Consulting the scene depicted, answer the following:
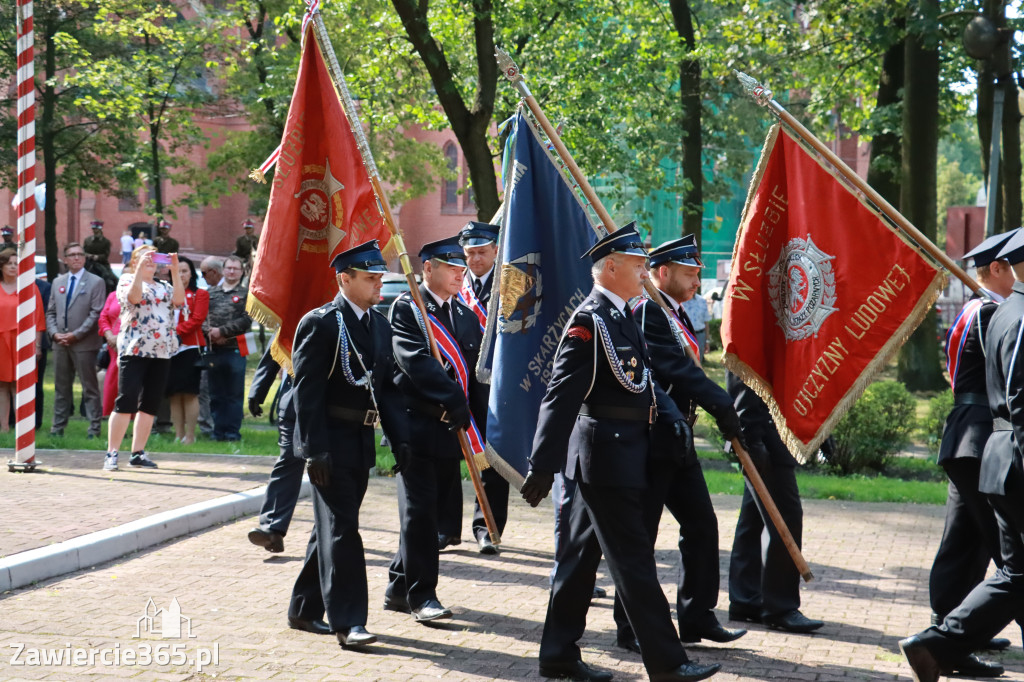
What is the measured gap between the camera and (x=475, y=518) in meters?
9.18

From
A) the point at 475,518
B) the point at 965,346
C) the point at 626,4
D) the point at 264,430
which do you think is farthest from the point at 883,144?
the point at 965,346

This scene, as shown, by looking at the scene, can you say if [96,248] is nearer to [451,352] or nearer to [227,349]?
[227,349]

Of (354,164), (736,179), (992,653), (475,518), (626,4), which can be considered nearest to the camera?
(992,653)

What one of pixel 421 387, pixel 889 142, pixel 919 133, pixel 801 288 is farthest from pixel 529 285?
pixel 889 142

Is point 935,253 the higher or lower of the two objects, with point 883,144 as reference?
lower

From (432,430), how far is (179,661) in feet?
6.70

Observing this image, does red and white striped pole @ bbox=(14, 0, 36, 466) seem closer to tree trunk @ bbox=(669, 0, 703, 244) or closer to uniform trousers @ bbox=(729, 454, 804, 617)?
Result: uniform trousers @ bbox=(729, 454, 804, 617)

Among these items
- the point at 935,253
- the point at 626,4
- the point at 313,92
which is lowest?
the point at 935,253

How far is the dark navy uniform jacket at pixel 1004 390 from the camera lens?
502cm

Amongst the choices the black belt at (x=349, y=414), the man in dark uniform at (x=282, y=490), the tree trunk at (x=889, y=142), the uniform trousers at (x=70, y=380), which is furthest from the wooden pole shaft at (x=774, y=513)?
the tree trunk at (x=889, y=142)

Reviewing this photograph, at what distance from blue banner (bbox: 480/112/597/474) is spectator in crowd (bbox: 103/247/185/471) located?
5088 mm

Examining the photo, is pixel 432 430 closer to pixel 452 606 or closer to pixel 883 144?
pixel 452 606

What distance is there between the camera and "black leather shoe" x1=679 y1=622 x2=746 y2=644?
21.0ft

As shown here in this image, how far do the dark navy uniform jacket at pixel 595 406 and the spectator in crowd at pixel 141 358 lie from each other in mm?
6709
